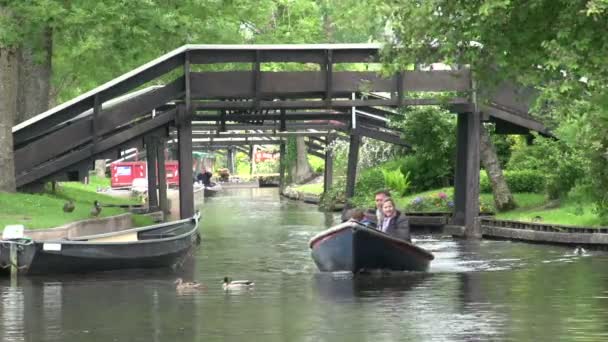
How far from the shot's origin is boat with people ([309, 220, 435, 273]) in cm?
2439

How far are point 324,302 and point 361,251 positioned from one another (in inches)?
155

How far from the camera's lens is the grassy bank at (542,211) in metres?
32.6

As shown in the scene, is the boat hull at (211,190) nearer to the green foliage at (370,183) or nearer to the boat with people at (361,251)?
the green foliage at (370,183)

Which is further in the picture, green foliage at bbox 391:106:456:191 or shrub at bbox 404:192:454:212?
green foliage at bbox 391:106:456:191

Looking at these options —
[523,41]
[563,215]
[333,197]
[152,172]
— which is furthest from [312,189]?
[523,41]

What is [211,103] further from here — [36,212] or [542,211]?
[542,211]

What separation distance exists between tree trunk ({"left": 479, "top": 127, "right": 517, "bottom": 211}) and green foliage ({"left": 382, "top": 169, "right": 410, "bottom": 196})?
7.76 meters

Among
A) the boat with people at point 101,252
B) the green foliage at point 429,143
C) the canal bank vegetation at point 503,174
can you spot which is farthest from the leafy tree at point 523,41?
the green foliage at point 429,143

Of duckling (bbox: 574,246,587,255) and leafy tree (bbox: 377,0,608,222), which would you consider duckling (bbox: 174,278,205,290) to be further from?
duckling (bbox: 574,246,587,255)

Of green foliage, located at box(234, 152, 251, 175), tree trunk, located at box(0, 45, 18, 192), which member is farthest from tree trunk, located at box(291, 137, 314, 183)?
green foliage, located at box(234, 152, 251, 175)

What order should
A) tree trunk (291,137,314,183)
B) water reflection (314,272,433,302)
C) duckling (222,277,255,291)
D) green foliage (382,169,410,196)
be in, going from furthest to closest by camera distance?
1. tree trunk (291,137,314,183)
2. green foliage (382,169,410,196)
3. duckling (222,277,255,291)
4. water reflection (314,272,433,302)

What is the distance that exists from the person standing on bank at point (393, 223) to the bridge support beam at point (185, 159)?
391 inches

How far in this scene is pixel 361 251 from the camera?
24.8 metres

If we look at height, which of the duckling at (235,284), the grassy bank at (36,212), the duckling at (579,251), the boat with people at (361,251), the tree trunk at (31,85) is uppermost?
the tree trunk at (31,85)
